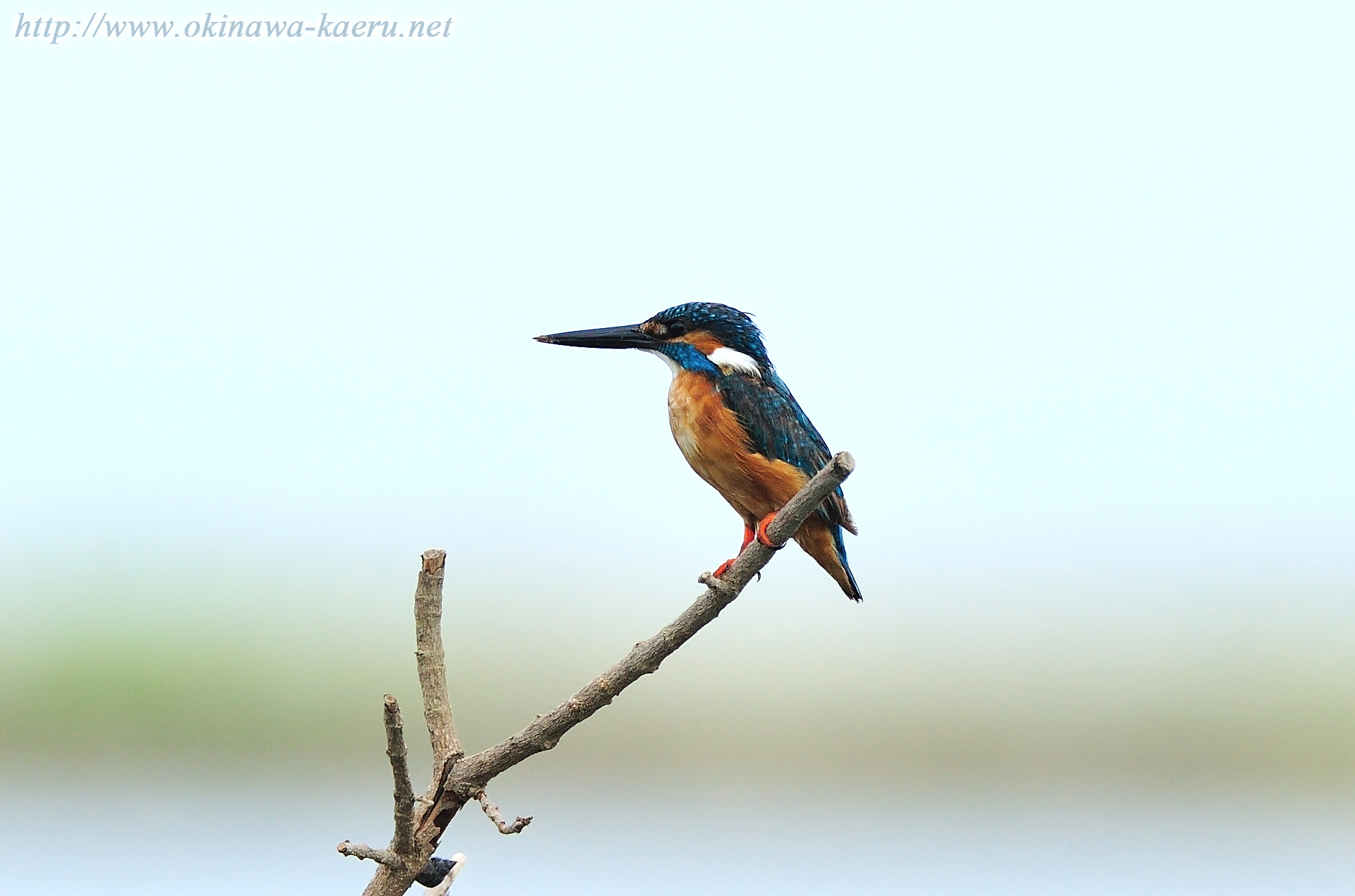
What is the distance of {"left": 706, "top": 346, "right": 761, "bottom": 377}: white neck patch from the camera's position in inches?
105

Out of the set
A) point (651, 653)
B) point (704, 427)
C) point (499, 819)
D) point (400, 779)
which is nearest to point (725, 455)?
point (704, 427)

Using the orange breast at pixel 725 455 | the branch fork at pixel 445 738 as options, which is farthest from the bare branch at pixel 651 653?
the orange breast at pixel 725 455

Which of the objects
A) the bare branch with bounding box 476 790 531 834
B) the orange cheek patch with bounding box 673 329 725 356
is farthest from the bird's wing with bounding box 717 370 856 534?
the bare branch with bounding box 476 790 531 834

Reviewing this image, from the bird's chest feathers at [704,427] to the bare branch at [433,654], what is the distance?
3.63 feet

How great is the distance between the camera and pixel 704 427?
255 centimetres

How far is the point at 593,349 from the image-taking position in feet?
8.59

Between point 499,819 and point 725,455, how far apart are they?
1.26 metres

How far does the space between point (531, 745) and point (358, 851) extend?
0.23m

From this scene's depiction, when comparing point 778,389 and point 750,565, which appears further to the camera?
point 778,389

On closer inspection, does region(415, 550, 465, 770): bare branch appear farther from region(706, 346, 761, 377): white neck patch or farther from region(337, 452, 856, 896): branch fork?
region(706, 346, 761, 377): white neck patch

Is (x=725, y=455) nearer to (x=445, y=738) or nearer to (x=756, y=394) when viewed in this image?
(x=756, y=394)

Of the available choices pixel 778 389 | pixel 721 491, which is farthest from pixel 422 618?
pixel 778 389

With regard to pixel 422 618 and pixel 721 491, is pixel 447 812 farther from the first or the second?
pixel 721 491

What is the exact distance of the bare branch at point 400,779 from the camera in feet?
3.83
